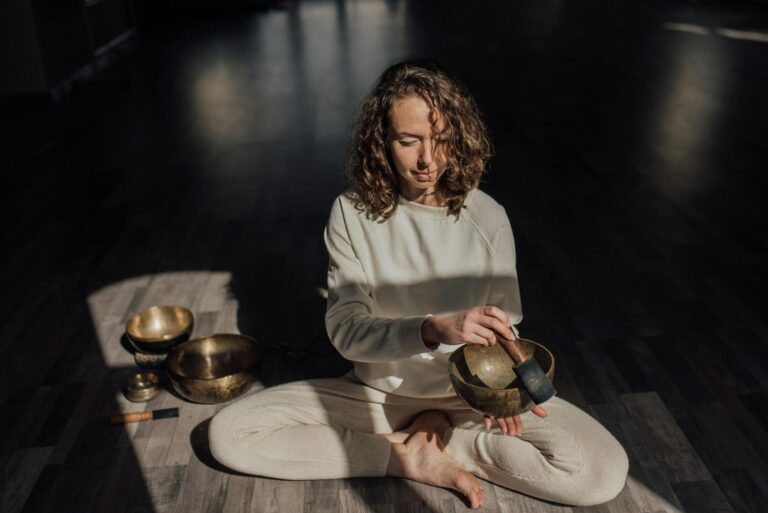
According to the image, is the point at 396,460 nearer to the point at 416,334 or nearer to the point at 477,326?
the point at 416,334

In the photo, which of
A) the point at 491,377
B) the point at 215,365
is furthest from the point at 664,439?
the point at 215,365

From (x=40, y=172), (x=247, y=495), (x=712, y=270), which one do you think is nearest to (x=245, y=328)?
(x=247, y=495)

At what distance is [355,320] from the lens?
187 cm

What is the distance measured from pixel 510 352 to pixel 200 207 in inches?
109

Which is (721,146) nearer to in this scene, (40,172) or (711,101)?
(711,101)

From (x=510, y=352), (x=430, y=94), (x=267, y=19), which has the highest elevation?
(x=430, y=94)

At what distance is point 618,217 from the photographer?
375 cm

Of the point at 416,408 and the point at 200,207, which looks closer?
the point at 416,408

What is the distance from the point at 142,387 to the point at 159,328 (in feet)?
1.13

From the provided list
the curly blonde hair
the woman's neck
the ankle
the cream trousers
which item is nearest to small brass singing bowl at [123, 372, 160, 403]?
the cream trousers

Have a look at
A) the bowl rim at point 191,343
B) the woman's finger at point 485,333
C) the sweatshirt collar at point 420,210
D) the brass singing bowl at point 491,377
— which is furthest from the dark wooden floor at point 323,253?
the sweatshirt collar at point 420,210

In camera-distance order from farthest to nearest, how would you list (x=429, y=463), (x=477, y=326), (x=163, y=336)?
(x=163, y=336), (x=429, y=463), (x=477, y=326)

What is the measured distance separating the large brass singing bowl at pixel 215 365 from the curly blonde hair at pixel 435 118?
0.80 metres

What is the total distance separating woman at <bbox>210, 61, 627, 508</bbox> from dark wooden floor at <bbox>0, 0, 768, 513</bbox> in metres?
0.10
